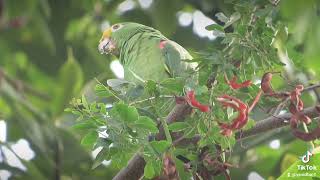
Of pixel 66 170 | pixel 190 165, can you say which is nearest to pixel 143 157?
pixel 190 165

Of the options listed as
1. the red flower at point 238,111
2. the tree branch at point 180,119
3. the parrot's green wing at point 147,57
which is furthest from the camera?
the parrot's green wing at point 147,57

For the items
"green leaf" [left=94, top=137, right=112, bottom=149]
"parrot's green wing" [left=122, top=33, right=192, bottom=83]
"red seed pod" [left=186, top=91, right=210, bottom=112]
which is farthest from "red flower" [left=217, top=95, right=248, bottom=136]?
"parrot's green wing" [left=122, top=33, right=192, bottom=83]

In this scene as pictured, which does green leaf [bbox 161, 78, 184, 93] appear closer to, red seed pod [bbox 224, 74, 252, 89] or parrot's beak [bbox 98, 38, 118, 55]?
red seed pod [bbox 224, 74, 252, 89]

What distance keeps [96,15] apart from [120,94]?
588mm

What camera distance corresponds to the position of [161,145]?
2.02ft

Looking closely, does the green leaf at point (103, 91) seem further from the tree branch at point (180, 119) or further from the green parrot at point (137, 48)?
the green parrot at point (137, 48)

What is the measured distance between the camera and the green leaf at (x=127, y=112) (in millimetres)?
598

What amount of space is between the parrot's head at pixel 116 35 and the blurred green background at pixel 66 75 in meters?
0.04

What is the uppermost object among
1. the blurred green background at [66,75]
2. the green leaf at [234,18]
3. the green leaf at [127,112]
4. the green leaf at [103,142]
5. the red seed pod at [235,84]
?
the green leaf at [234,18]

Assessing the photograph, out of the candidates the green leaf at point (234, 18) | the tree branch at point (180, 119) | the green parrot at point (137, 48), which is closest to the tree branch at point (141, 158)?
the tree branch at point (180, 119)

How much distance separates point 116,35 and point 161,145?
0.39 meters

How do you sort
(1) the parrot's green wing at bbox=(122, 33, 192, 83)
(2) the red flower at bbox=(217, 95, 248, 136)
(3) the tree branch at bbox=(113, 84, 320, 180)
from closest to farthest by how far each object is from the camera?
(2) the red flower at bbox=(217, 95, 248, 136), (3) the tree branch at bbox=(113, 84, 320, 180), (1) the parrot's green wing at bbox=(122, 33, 192, 83)

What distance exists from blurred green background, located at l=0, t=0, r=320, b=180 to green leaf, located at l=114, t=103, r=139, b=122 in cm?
16

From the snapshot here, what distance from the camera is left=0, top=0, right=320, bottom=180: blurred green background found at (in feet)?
3.01
